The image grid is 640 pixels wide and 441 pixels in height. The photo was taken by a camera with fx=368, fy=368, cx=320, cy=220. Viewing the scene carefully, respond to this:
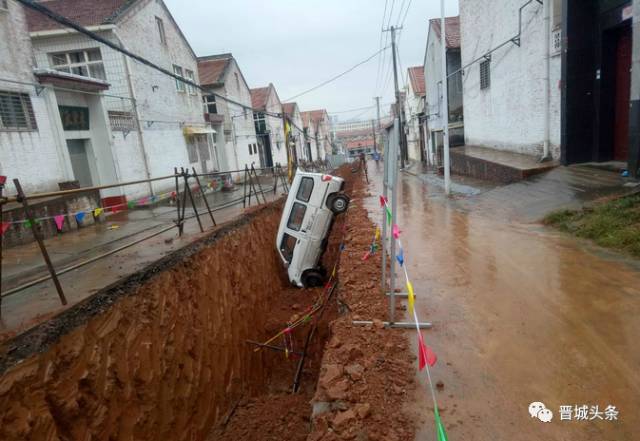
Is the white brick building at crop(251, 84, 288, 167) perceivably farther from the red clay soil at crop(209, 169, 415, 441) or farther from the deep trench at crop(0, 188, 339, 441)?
the red clay soil at crop(209, 169, 415, 441)

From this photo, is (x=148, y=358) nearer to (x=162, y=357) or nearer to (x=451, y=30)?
(x=162, y=357)

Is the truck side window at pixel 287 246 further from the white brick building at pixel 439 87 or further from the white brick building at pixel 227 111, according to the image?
the white brick building at pixel 439 87

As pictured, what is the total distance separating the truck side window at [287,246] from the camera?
8352 mm

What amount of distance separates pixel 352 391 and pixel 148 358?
108 inches

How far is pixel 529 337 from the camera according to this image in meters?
3.31

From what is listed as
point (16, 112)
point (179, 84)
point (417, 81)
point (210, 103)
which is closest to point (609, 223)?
point (16, 112)

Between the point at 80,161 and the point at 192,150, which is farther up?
the point at 192,150

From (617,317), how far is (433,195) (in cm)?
1003

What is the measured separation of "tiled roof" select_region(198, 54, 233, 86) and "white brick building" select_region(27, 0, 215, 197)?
5.88 metres

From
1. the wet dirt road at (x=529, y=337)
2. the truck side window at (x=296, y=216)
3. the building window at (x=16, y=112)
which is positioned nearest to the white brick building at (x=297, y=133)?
the building window at (x=16, y=112)

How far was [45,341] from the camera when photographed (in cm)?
338

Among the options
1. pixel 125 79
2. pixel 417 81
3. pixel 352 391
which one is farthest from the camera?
pixel 417 81

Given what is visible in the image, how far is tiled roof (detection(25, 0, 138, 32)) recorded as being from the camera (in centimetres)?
1341

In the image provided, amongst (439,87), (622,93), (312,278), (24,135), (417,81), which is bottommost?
(312,278)
